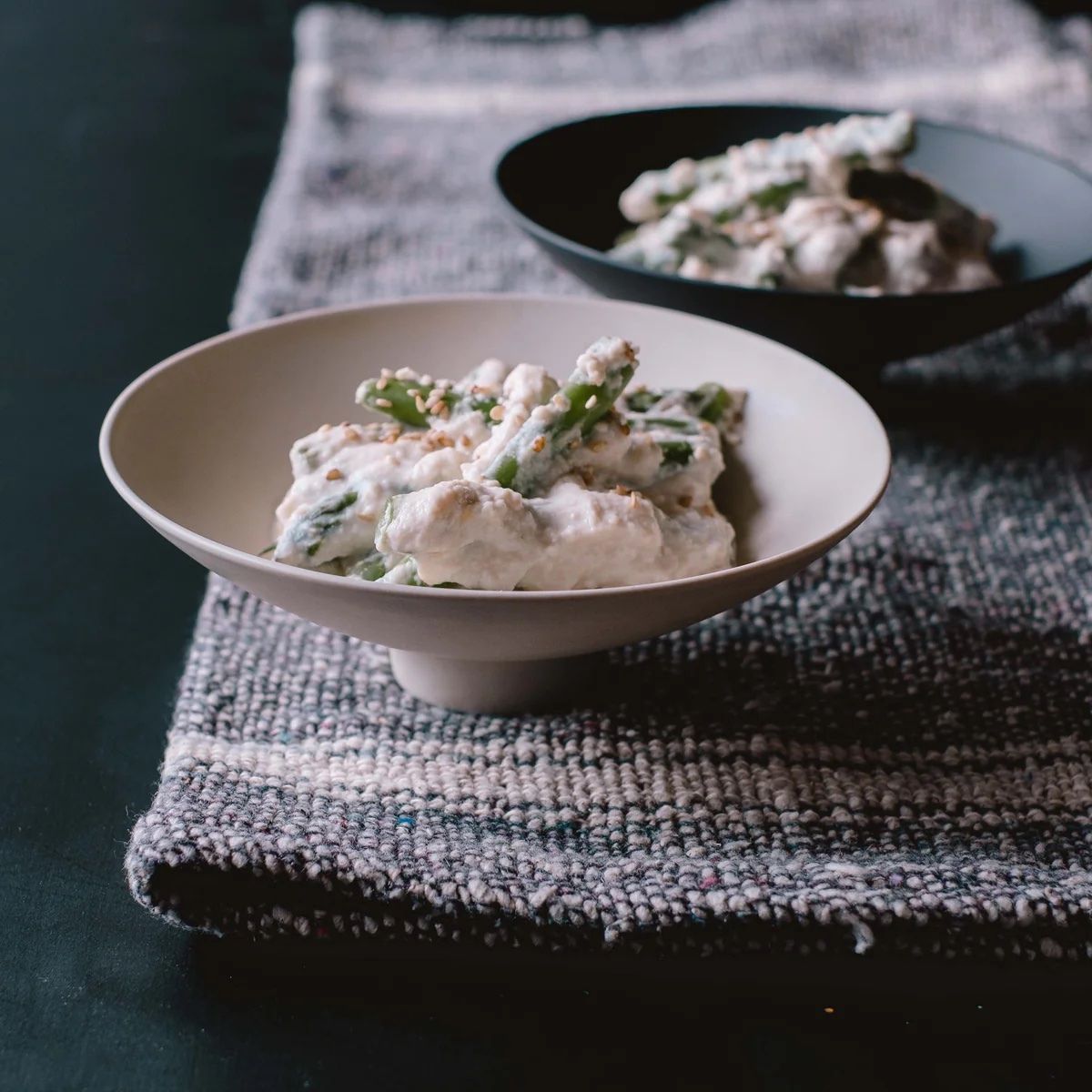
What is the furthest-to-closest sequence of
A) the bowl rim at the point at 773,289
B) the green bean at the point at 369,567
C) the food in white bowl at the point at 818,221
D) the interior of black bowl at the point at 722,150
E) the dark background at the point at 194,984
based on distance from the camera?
1. the interior of black bowl at the point at 722,150
2. the food in white bowl at the point at 818,221
3. the bowl rim at the point at 773,289
4. the green bean at the point at 369,567
5. the dark background at the point at 194,984

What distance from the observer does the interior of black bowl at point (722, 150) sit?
4.56 feet

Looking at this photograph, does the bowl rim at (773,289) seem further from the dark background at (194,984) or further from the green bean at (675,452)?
the dark background at (194,984)

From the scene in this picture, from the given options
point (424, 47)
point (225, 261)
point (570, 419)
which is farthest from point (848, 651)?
point (424, 47)

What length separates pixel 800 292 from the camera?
1.13 metres

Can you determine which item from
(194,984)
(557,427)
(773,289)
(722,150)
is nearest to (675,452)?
(557,427)

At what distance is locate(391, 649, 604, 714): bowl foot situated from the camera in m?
0.87

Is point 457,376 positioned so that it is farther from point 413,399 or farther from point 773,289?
point 773,289

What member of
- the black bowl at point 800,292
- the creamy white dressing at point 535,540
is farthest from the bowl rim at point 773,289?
the creamy white dressing at point 535,540

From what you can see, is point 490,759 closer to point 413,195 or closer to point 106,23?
point 413,195

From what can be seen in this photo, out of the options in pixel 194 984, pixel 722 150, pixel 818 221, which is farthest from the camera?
pixel 722 150

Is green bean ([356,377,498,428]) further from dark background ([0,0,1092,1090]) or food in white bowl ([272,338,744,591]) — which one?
dark background ([0,0,1092,1090])

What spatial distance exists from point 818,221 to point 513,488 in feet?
1.89

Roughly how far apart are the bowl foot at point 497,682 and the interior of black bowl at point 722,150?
24.7 inches

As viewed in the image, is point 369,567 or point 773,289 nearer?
point 369,567
